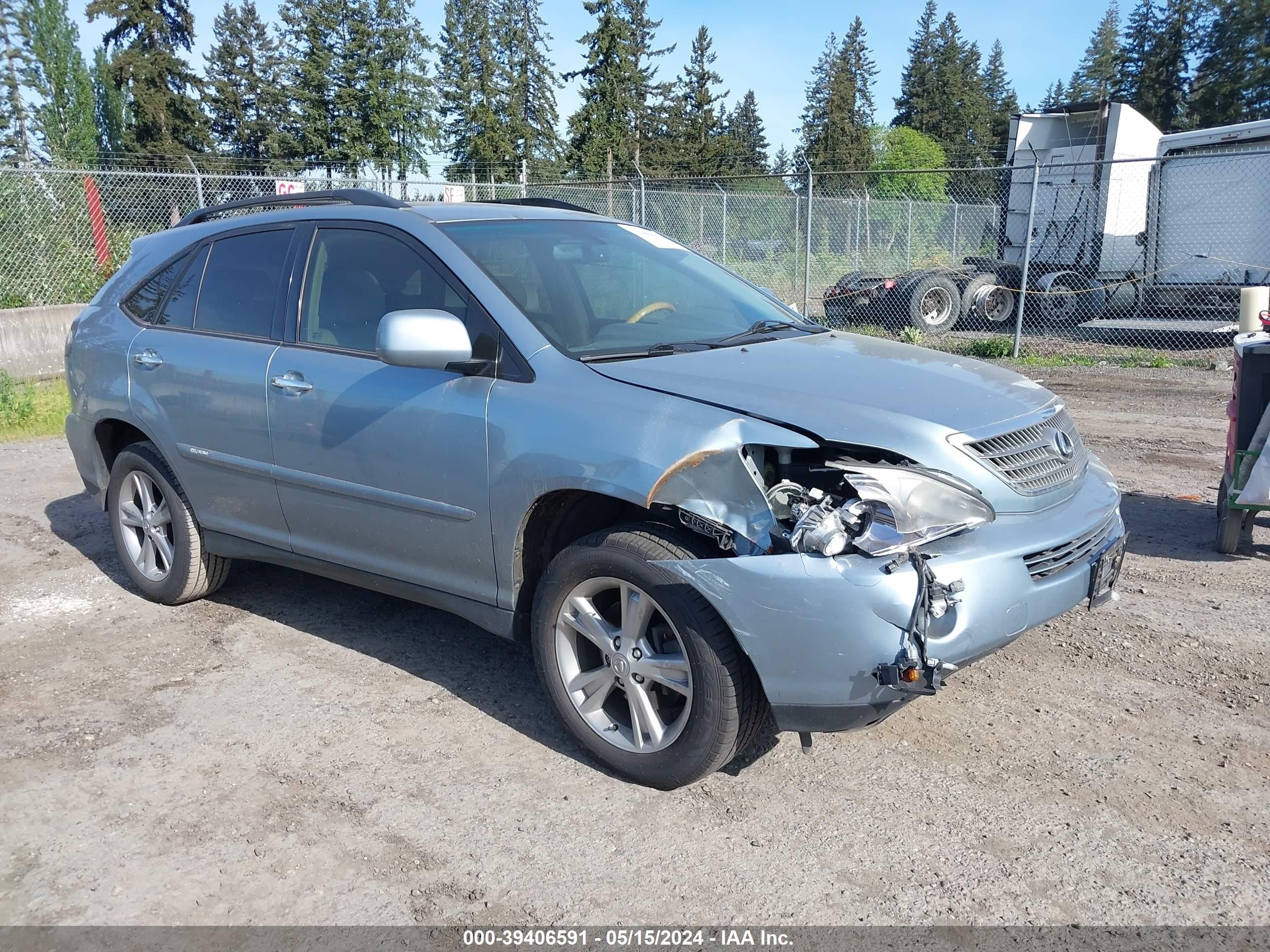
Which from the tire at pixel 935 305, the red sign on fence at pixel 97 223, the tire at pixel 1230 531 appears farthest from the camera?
the tire at pixel 935 305

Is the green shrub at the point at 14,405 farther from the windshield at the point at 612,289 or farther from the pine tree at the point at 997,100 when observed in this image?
the pine tree at the point at 997,100

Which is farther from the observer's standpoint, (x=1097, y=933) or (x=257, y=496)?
(x=257, y=496)

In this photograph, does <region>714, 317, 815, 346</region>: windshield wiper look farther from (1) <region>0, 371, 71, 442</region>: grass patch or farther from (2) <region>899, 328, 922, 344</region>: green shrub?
(2) <region>899, 328, 922, 344</region>: green shrub

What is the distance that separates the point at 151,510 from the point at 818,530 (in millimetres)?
3666

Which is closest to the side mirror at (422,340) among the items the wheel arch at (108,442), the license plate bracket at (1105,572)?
the license plate bracket at (1105,572)

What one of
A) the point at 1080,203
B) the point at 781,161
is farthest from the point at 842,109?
the point at 1080,203

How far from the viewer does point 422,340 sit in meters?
3.41

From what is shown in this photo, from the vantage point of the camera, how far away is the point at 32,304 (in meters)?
13.2

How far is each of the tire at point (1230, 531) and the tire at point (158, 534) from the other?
509 centimetres

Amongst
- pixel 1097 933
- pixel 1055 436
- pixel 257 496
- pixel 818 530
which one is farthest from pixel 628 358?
pixel 1097 933

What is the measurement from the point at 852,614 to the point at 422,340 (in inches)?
66.9

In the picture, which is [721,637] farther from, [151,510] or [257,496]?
[151,510]

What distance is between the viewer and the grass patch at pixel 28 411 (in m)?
9.47

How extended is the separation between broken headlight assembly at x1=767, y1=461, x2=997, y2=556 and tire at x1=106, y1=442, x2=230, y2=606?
10.4ft
